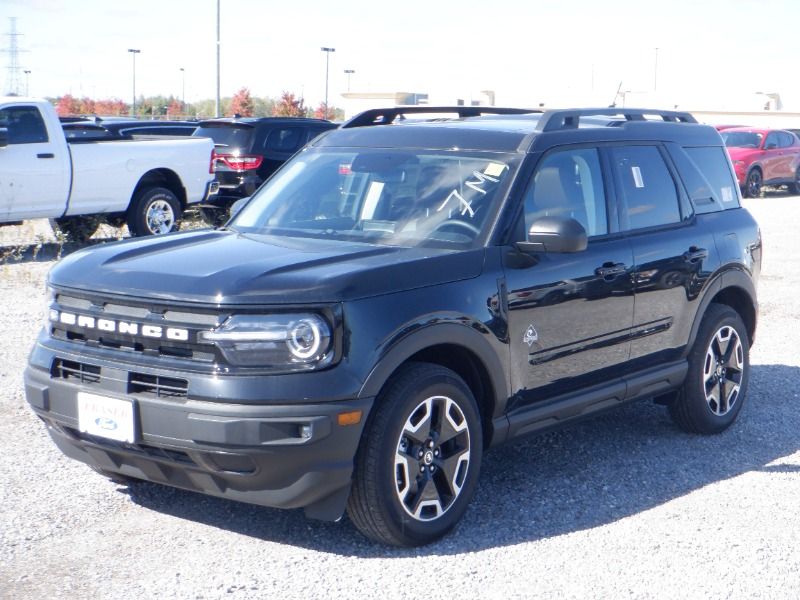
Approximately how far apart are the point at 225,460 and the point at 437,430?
0.98 metres

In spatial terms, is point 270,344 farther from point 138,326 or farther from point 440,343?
→ point 440,343

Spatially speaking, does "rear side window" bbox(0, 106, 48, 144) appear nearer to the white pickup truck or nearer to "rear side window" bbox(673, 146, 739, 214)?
the white pickup truck

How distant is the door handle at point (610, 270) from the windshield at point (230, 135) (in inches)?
479

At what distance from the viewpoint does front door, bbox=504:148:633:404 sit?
5.28 meters

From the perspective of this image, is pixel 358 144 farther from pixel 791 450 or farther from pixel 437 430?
pixel 791 450

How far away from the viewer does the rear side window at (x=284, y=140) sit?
17688mm

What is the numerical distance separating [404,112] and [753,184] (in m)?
24.3

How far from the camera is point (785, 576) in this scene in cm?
461

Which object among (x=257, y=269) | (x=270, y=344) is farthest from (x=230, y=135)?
(x=270, y=344)

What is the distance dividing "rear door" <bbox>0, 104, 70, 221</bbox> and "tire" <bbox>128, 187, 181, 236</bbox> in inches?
46.7

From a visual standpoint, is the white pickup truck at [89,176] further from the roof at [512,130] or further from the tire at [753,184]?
the tire at [753,184]

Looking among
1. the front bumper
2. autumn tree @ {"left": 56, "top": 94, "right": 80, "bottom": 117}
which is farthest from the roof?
autumn tree @ {"left": 56, "top": 94, "right": 80, "bottom": 117}

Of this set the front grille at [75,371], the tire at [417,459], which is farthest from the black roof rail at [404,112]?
the front grille at [75,371]

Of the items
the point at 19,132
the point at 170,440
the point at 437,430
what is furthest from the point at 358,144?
the point at 19,132
